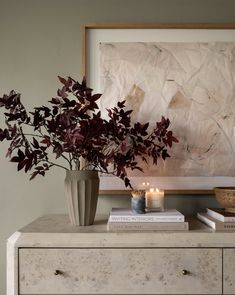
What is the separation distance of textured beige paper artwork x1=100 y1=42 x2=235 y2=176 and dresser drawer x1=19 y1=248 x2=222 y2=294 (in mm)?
541

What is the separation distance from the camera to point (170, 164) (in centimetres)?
175

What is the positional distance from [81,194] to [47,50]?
2.72 ft

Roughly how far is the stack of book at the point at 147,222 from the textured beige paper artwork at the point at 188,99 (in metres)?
0.41

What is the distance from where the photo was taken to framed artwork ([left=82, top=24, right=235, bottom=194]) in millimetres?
1747

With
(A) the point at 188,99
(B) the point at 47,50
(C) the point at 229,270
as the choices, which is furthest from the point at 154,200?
(B) the point at 47,50

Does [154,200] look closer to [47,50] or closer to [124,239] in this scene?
[124,239]

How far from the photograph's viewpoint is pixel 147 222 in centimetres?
136

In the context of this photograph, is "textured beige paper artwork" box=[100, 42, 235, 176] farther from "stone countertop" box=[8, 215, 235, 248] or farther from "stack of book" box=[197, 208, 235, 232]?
"stone countertop" box=[8, 215, 235, 248]

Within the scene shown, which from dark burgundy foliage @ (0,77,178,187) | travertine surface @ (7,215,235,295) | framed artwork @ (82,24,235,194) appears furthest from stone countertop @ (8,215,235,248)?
framed artwork @ (82,24,235,194)

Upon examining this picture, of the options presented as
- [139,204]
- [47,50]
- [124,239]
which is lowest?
[124,239]

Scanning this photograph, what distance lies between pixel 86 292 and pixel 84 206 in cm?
33

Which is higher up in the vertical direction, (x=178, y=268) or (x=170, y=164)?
(x=170, y=164)

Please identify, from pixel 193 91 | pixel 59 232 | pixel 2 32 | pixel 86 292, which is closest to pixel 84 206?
pixel 59 232

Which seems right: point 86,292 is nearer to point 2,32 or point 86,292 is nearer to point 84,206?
point 84,206
